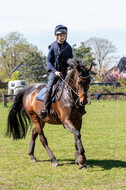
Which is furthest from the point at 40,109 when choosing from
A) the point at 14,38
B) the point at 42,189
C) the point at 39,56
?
the point at 14,38

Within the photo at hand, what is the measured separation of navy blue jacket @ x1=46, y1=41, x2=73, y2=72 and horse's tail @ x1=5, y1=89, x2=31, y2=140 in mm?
2028

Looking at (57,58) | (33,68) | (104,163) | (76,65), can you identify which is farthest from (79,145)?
(33,68)

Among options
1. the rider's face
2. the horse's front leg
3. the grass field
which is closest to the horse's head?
the horse's front leg

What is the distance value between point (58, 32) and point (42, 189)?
11.8ft

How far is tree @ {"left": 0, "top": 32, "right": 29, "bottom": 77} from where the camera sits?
7319cm

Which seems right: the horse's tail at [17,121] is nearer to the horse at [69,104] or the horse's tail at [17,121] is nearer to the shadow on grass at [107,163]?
the horse at [69,104]

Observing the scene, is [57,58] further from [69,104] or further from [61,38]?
[69,104]

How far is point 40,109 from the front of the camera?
321 inches

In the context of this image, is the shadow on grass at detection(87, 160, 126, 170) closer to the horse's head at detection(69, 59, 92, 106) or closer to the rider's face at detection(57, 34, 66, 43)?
the horse's head at detection(69, 59, 92, 106)

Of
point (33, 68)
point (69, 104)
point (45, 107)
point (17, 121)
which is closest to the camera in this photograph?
point (69, 104)

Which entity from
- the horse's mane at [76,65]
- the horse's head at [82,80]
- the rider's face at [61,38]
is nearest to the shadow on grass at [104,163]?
the horse's head at [82,80]

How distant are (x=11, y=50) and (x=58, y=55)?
68.0 meters

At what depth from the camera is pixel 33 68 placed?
67062 mm

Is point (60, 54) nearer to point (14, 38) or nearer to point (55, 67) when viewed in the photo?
point (55, 67)
